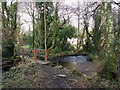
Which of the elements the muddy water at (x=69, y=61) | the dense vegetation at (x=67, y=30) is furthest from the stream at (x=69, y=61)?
the dense vegetation at (x=67, y=30)

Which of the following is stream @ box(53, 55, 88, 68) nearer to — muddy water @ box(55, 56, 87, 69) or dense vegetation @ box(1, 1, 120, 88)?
muddy water @ box(55, 56, 87, 69)

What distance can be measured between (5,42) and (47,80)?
478cm

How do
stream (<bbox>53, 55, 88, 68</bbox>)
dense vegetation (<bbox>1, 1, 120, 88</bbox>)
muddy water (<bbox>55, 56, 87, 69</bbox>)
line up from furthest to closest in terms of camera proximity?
stream (<bbox>53, 55, 88, 68</bbox>) < muddy water (<bbox>55, 56, 87, 69</bbox>) < dense vegetation (<bbox>1, 1, 120, 88</bbox>)

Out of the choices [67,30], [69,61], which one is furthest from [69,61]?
[67,30]

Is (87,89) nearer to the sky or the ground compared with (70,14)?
nearer to the ground

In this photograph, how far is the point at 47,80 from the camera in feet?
11.6

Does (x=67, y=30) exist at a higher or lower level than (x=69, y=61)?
higher

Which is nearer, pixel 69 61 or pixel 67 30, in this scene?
pixel 69 61

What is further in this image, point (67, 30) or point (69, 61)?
point (67, 30)

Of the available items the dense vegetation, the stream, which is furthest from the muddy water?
the dense vegetation

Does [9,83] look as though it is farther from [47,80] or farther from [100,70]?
[100,70]

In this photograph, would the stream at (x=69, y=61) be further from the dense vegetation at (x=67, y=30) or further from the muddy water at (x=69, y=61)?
the dense vegetation at (x=67, y=30)

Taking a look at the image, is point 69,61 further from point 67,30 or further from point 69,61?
point 67,30

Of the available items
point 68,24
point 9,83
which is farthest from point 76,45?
point 9,83
